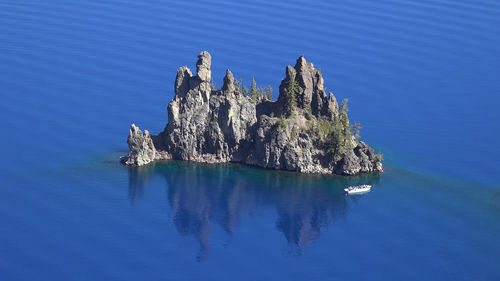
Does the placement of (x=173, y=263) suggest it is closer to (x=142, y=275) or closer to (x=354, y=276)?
(x=142, y=275)

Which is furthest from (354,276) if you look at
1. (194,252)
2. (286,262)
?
(194,252)

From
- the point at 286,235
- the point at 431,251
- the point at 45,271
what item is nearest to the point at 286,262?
the point at 286,235

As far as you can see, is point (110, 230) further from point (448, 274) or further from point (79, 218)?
point (448, 274)

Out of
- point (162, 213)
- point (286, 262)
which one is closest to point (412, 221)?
point (286, 262)

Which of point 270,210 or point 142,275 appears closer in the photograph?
point 142,275

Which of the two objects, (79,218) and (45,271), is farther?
(79,218)

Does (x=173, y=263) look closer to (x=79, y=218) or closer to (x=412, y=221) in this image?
(x=79, y=218)
